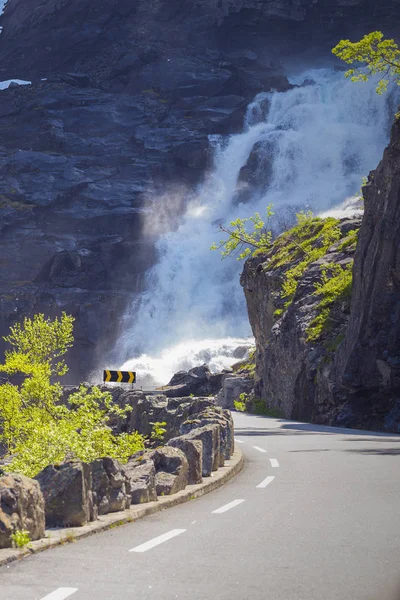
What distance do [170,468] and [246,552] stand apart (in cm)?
423

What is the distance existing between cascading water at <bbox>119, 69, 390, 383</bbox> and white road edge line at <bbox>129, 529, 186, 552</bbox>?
2777 inches

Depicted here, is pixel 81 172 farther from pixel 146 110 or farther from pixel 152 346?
pixel 152 346

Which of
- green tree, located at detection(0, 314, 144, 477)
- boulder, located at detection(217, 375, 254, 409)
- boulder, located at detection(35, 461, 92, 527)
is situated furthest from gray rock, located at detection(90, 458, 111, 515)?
boulder, located at detection(217, 375, 254, 409)

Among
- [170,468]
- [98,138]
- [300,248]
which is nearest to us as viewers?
[170,468]

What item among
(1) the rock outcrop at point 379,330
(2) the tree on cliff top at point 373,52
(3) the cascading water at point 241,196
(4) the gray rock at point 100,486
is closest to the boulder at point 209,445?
(4) the gray rock at point 100,486

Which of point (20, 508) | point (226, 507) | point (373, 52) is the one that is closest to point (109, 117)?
point (373, 52)

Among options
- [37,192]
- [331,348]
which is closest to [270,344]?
[331,348]

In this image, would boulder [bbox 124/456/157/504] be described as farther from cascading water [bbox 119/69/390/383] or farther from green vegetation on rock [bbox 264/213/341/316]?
cascading water [bbox 119/69/390/383]

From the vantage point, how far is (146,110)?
124125 mm

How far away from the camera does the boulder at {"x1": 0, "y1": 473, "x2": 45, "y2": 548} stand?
7.21 metres

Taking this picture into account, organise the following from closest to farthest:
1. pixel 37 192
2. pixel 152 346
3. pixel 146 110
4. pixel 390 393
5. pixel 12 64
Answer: pixel 390 393, pixel 152 346, pixel 37 192, pixel 146 110, pixel 12 64

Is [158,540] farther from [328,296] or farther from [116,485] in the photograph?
[328,296]

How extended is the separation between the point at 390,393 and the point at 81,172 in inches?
3435

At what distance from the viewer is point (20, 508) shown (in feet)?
24.2
